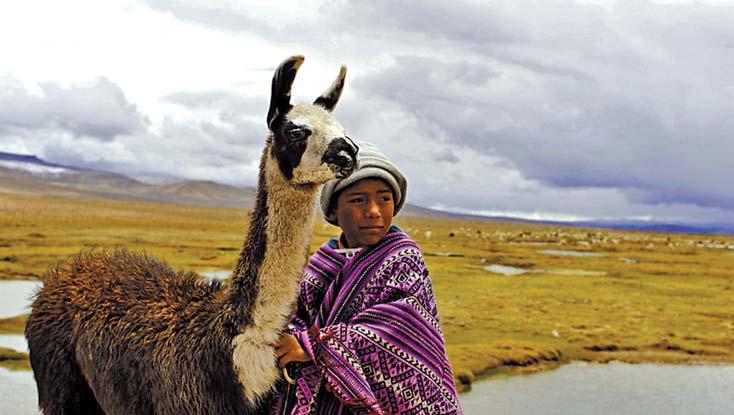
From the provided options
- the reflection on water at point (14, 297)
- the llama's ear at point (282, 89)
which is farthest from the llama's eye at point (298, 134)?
the reflection on water at point (14, 297)

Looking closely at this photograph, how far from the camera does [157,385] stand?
3715 mm

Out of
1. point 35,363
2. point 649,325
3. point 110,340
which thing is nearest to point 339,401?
point 110,340

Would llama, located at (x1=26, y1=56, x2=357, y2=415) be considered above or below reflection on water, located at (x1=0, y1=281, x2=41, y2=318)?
above

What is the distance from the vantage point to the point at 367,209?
346 centimetres

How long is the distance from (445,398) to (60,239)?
3522cm

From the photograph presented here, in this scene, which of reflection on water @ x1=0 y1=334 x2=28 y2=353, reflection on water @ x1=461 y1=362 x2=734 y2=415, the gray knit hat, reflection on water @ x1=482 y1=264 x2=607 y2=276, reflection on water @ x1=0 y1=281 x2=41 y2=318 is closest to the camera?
the gray knit hat

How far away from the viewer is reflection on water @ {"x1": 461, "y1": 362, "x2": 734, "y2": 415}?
Answer: 907 cm

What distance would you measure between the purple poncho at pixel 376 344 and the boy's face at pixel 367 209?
69 millimetres

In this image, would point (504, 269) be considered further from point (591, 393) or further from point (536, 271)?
point (591, 393)

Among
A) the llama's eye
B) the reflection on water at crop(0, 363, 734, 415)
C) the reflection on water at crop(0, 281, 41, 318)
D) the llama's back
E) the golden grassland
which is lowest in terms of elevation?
the reflection on water at crop(0, 281, 41, 318)

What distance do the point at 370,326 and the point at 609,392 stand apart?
306 inches

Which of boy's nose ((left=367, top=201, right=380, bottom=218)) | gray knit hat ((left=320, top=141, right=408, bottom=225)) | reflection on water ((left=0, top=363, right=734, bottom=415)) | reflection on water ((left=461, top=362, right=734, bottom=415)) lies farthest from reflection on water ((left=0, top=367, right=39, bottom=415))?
boy's nose ((left=367, top=201, right=380, bottom=218))

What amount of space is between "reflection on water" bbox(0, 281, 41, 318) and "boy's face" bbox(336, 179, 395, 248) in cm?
1049

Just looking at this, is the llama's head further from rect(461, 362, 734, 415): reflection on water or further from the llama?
rect(461, 362, 734, 415): reflection on water
